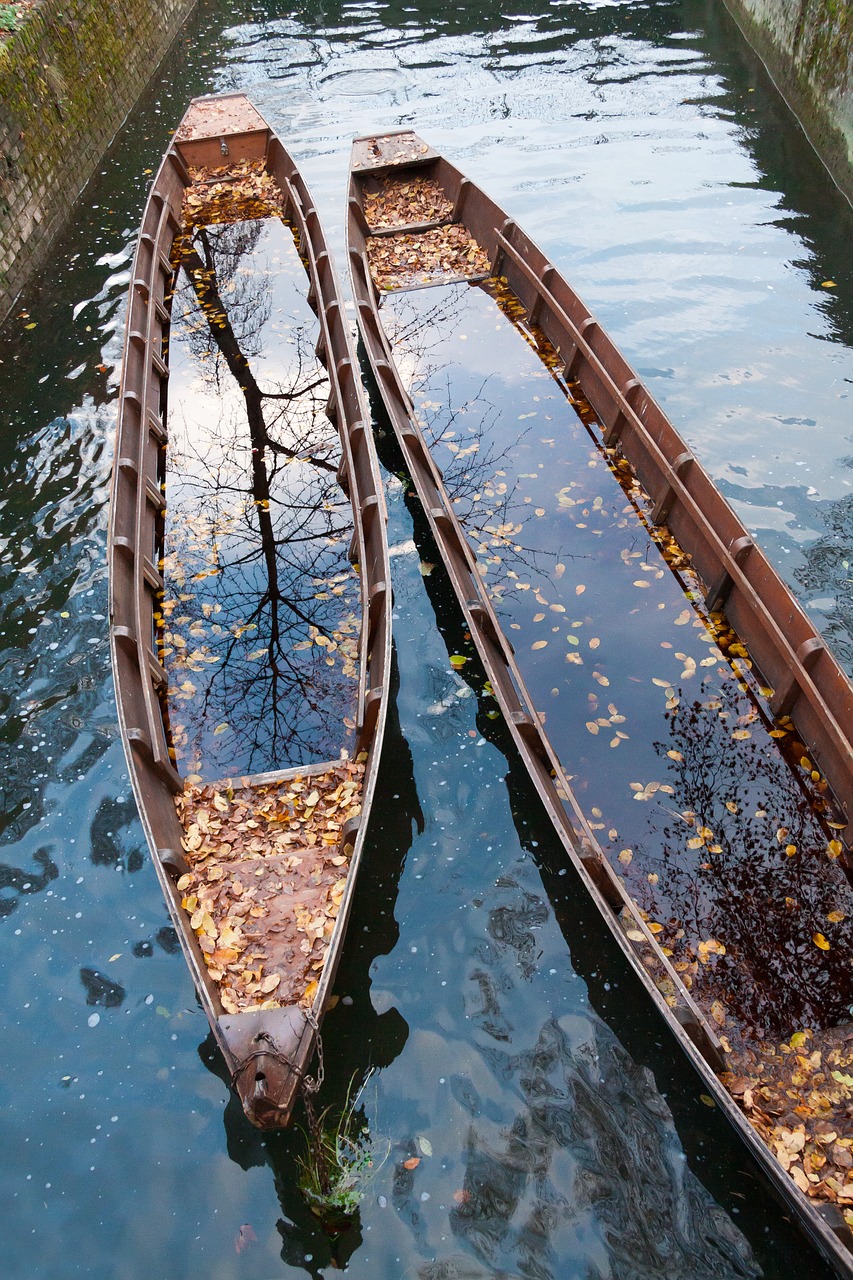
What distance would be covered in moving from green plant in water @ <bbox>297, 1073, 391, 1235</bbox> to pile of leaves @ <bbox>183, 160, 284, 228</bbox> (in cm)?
1481

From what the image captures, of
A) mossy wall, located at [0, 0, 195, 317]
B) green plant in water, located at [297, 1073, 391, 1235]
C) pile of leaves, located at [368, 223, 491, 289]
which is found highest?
mossy wall, located at [0, 0, 195, 317]

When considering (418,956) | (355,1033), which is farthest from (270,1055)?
(418,956)

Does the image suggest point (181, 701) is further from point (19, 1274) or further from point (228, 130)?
point (228, 130)

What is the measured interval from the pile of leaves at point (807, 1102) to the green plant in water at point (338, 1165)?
7.66ft

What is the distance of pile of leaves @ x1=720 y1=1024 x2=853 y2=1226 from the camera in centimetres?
499

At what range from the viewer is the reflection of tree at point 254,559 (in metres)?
7.96

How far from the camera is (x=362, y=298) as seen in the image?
1177cm

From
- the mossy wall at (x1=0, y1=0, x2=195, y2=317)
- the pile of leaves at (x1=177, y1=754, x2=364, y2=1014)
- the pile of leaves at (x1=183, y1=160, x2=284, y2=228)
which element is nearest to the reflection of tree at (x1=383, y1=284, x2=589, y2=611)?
the pile of leaves at (x1=177, y1=754, x2=364, y2=1014)

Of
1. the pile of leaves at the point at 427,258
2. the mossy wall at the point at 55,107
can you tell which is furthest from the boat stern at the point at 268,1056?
the mossy wall at the point at 55,107

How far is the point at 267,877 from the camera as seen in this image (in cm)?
643

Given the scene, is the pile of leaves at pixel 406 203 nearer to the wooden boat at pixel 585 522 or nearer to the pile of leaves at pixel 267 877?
the wooden boat at pixel 585 522

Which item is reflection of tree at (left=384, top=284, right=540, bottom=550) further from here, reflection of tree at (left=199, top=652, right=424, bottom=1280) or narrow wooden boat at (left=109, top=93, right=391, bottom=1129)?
reflection of tree at (left=199, top=652, right=424, bottom=1280)

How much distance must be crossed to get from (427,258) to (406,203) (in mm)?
1680

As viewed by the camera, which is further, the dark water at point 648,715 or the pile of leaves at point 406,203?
the pile of leaves at point 406,203
